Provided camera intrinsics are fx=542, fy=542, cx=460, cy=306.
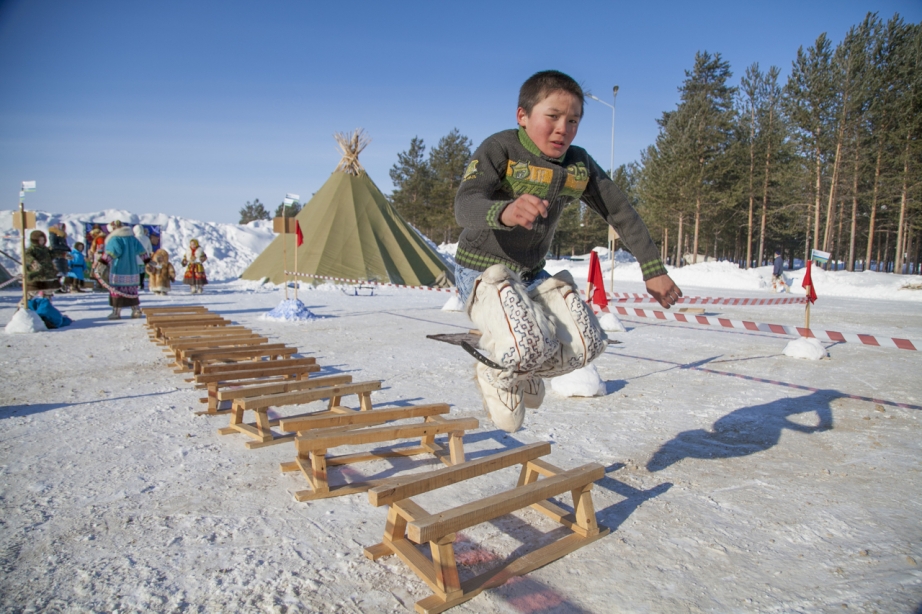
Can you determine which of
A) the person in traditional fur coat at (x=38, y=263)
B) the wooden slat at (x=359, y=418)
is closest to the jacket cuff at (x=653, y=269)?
the wooden slat at (x=359, y=418)

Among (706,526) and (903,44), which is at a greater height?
(903,44)

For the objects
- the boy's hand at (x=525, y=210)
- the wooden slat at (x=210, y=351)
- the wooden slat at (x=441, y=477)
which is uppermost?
the boy's hand at (x=525, y=210)

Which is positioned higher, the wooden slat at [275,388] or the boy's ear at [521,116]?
the boy's ear at [521,116]

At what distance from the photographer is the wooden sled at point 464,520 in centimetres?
238

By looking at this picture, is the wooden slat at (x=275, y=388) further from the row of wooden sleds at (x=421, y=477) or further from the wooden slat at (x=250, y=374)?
the wooden slat at (x=250, y=374)

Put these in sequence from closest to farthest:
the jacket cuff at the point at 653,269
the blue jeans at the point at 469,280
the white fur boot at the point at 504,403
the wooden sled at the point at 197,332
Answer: the white fur boot at the point at 504,403 < the blue jeans at the point at 469,280 < the jacket cuff at the point at 653,269 < the wooden sled at the point at 197,332

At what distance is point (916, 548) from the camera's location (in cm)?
293

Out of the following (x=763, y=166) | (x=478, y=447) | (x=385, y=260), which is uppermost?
(x=763, y=166)

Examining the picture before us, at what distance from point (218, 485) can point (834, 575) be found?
3509 mm

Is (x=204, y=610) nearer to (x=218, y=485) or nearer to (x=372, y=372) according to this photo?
(x=218, y=485)

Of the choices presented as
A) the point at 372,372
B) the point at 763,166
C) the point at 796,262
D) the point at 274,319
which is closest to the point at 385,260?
the point at 274,319

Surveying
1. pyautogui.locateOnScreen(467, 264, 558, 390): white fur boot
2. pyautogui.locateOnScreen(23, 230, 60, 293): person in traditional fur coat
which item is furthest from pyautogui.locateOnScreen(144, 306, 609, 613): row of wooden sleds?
pyautogui.locateOnScreen(23, 230, 60, 293): person in traditional fur coat

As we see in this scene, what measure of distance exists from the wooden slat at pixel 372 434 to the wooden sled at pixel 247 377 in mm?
1550

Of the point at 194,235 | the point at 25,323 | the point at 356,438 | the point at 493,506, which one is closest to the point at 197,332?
the point at 25,323
